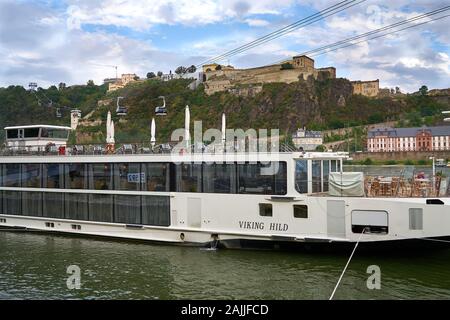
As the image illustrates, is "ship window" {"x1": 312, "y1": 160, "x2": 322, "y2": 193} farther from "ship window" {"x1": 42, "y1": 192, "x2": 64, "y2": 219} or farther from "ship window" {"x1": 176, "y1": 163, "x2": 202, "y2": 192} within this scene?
"ship window" {"x1": 42, "y1": 192, "x2": 64, "y2": 219}

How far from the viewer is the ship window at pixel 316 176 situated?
54.0ft

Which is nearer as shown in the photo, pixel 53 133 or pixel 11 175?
pixel 11 175

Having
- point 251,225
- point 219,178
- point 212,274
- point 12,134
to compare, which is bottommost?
point 212,274

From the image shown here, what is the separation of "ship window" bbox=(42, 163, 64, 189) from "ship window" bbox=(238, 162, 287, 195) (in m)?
8.55

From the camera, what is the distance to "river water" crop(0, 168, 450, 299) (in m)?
12.6

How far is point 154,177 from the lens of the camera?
18250mm

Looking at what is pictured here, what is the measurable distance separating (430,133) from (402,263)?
3770 inches

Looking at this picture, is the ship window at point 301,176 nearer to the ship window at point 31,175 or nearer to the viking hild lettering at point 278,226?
the viking hild lettering at point 278,226

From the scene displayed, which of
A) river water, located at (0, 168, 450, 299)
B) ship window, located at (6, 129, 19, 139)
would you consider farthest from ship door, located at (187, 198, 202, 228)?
ship window, located at (6, 129, 19, 139)

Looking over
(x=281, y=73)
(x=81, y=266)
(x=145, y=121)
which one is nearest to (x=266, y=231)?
(x=81, y=266)

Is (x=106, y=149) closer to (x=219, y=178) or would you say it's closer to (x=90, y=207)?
(x=90, y=207)

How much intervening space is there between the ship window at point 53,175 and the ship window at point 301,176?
34.3 feet

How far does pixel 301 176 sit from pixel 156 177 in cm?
565

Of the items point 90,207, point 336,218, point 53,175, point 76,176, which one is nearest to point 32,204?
point 53,175
